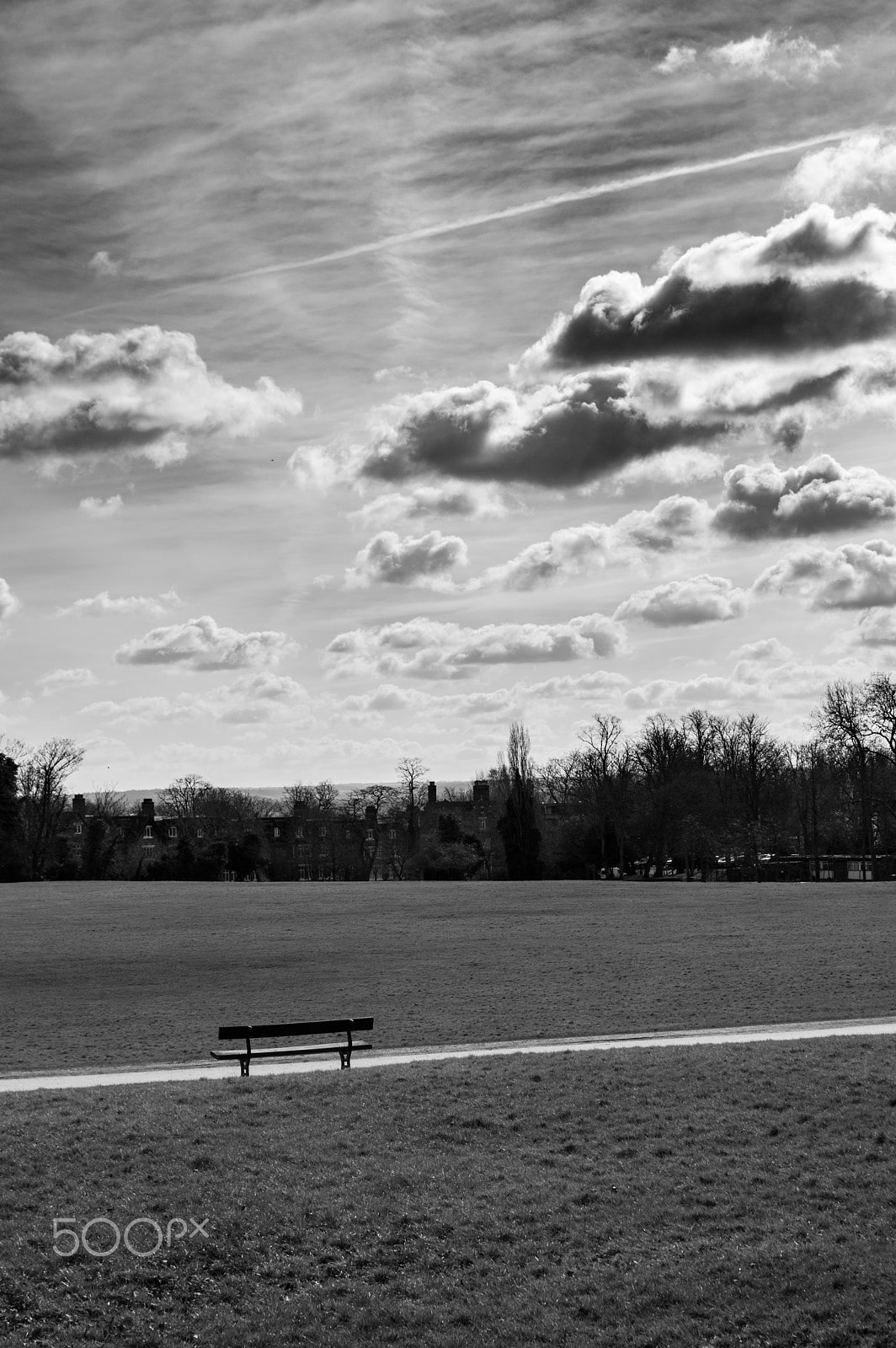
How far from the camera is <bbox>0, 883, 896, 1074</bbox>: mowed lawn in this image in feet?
71.8

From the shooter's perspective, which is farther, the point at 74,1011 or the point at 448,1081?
the point at 74,1011

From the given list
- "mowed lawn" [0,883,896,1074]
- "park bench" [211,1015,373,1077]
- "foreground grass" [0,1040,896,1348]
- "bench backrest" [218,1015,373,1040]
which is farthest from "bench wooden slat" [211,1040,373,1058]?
"mowed lawn" [0,883,896,1074]

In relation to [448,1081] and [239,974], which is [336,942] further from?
[448,1081]

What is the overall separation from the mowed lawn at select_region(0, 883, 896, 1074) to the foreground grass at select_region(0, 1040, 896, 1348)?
6353 millimetres

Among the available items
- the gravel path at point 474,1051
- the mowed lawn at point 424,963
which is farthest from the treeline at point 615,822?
the gravel path at point 474,1051

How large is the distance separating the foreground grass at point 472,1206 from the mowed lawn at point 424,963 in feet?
20.8

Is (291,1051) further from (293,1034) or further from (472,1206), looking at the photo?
(472,1206)

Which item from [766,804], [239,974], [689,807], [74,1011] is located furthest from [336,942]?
[766,804]

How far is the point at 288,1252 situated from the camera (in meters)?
10.0

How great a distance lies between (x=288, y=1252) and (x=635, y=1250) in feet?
9.34

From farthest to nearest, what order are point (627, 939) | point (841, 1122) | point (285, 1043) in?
point (627, 939) < point (285, 1043) < point (841, 1122)

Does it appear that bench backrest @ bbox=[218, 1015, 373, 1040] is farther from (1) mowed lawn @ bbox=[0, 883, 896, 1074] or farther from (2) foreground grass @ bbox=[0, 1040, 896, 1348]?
(1) mowed lawn @ bbox=[0, 883, 896, 1074]

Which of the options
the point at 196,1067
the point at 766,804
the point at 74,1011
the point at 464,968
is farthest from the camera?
the point at 766,804

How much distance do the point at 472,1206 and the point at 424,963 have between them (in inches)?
848
